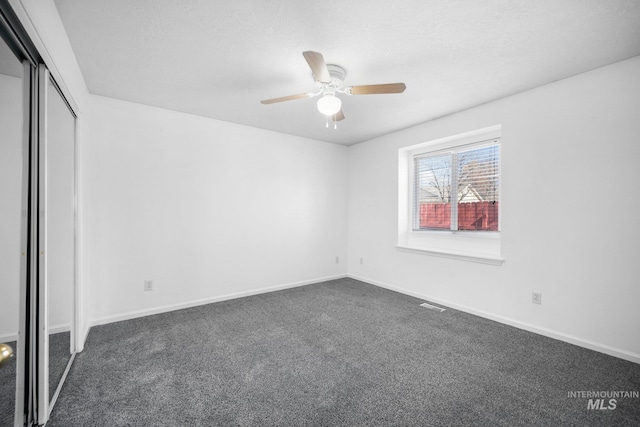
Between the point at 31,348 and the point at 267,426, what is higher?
the point at 31,348

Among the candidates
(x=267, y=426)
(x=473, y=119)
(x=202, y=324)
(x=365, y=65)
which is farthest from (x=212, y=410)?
(x=473, y=119)

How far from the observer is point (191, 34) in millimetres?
1975

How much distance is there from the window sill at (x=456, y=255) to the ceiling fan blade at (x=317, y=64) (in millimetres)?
2596

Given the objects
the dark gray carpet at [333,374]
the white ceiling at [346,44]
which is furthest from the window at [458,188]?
the dark gray carpet at [333,374]

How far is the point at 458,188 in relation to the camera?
12.6ft

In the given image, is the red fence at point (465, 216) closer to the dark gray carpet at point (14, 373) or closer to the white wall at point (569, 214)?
the white wall at point (569, 214)

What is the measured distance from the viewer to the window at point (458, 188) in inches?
137

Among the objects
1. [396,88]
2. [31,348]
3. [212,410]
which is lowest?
[212,410]

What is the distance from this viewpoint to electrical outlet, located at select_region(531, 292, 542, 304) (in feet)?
9.07

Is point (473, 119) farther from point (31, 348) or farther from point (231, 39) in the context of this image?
point (31, 348)

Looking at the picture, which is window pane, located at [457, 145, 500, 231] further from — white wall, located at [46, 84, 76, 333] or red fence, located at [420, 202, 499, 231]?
white wall, located at [46, 84, 76, 333]

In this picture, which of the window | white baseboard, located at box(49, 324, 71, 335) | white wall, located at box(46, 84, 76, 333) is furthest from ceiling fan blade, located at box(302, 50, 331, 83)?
the window

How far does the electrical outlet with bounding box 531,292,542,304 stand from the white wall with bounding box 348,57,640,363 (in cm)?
4

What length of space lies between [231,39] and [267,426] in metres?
2.49
